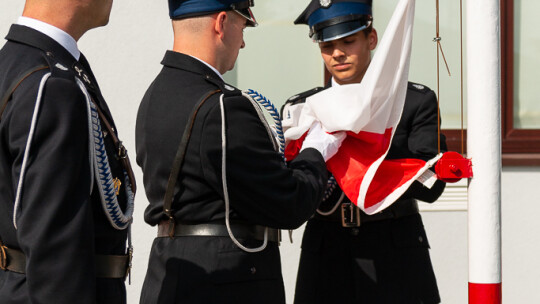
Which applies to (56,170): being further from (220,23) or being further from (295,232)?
(295,232)

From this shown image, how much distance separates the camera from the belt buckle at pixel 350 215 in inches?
136

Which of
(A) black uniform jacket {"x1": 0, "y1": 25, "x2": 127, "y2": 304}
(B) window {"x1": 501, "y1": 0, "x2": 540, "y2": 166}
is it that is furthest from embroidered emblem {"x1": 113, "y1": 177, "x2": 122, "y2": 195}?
(B) window {"x1": 501, "y1": 0, "x2": 540, "y2": 166}

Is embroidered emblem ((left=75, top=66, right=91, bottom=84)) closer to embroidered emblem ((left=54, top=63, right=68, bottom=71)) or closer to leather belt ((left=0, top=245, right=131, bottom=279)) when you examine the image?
embroidered emblem ((left=54, top=63, right=68, bottom=71))

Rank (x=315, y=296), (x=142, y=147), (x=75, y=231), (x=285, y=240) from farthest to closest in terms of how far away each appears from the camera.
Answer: (x=285, y=240)
(x=315, y=296)
(x=142, y=147)
(x=75, y=231)

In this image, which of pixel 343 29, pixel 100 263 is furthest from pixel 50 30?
pixel 343 29

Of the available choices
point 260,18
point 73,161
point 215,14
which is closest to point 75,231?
point 73,161

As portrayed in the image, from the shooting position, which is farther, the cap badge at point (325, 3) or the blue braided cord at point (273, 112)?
the cap badge at point (325, 3)

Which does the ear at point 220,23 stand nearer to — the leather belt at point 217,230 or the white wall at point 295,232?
the leather belt at point 217,230

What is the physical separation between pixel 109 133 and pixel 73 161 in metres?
0.28

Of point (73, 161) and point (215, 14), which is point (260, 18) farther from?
point (73, 161)

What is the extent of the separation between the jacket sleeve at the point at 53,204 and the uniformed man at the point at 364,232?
1.58 meters

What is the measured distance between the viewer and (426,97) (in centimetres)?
368

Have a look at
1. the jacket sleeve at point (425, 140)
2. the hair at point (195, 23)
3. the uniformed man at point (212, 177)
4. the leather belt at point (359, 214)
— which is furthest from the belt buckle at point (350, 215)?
the hair at point (195, 23)

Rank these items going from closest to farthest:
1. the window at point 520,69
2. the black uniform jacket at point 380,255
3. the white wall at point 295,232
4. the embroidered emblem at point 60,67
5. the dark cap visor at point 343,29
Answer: the embroidered emblem at point 60,67 < the black uniform jacket at point 380,255 < the dark cap visor at point 343,29 < the white wall at point 295,232 < the window at point 520,69
